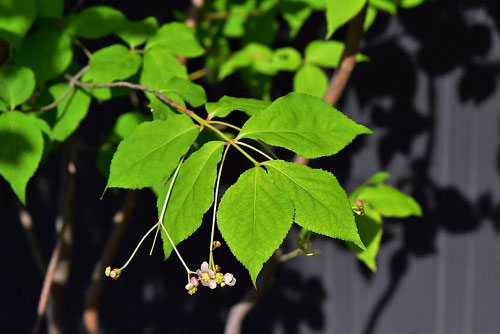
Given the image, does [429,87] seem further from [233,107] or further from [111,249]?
[233,107]

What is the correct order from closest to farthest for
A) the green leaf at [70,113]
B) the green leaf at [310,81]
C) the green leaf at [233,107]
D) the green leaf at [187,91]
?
the green leaf at [233,107] < the green leaf at [187,91] < the green leaf at [70,113] < the green leaf at [310,81]

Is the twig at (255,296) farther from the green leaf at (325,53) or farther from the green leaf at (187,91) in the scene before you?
the green leaf at (325,53)

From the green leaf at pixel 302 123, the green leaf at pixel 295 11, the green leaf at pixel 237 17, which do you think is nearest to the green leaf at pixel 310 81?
the green leaf at pixel 295 11

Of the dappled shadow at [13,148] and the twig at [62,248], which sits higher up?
the dappled shadow at [13,148]

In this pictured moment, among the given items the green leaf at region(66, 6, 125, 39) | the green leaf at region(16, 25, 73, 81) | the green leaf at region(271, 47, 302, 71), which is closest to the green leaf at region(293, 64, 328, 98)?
the green leaf at region(271, 47, 302, 71)

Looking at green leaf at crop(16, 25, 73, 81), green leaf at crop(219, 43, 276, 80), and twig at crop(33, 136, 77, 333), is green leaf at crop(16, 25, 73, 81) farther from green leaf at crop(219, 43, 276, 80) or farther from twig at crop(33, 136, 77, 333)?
green leaf at crop(219, 43, 276, 80)

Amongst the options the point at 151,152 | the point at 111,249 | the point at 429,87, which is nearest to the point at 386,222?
the point at 429,87
